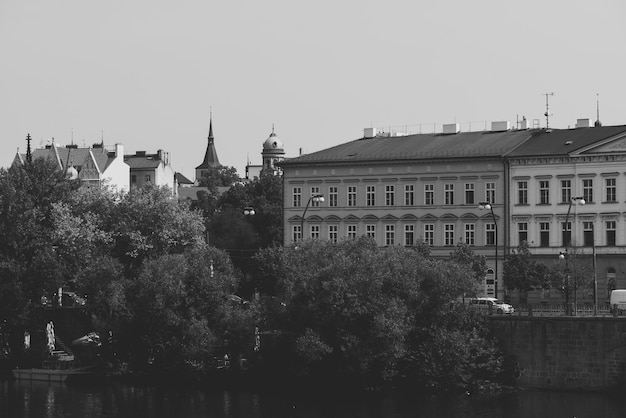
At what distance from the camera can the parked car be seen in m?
96.9

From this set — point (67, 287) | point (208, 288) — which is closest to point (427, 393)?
point (208, 288)

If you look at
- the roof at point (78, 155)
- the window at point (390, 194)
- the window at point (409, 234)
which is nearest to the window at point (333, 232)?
the window at point (390, 194)

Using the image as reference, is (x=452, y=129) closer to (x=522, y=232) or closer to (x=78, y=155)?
(x=522, y=232)

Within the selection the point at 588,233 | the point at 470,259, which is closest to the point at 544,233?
the point at 588,233

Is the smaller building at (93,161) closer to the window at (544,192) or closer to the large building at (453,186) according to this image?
the large building at (453,186)

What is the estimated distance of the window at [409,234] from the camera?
12762cm

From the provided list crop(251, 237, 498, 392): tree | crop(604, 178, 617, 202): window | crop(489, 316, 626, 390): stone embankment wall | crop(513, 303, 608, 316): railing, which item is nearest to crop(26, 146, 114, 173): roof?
crop(604, 178, 617, 202): window

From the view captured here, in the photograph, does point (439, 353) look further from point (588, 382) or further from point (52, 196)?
point (52, 196)

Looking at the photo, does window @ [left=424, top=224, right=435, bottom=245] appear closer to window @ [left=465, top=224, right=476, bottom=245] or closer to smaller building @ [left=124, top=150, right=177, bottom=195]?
window @ [left=465, top=224, right=476, bottom=245]

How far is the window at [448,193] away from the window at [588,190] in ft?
35.4

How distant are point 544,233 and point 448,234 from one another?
7.86m

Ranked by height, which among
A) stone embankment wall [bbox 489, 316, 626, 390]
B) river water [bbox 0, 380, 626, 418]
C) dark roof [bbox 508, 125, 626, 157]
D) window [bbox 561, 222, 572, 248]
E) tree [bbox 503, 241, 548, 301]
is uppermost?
Answer: dark roof [bbox 508, 125, 626, 157]

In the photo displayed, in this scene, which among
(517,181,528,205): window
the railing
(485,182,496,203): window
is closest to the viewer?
the railing

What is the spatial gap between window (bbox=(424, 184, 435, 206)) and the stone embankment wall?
107 feet
